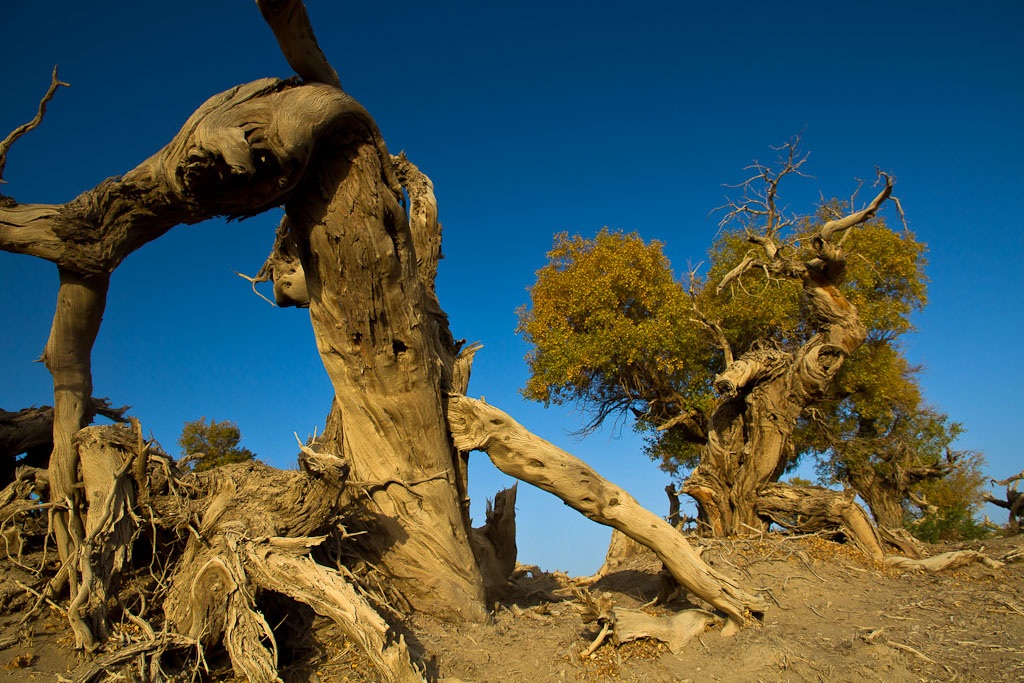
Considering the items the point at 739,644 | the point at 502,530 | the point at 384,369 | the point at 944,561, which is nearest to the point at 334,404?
the point at 384,369

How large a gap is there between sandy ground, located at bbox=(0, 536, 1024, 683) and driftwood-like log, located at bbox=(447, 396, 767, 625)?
0.84 meters

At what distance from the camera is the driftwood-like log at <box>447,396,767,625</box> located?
6.72m

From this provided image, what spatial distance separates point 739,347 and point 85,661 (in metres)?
15.3

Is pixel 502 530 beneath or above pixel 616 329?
beneath

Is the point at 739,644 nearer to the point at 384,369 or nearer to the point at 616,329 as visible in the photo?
the point at 384,369

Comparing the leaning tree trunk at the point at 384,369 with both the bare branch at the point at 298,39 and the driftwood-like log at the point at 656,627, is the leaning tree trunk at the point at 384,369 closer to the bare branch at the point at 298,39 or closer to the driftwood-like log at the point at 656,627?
the bare branch at the point at 298,39

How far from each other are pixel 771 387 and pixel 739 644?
231 inches

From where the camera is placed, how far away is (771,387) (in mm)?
10961

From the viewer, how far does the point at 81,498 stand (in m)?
5.53

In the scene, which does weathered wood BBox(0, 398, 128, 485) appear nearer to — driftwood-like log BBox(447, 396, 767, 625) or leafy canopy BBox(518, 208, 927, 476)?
driftwood-like log BBox(447, 396, 767, 625)

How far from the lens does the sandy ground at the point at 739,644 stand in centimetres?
490

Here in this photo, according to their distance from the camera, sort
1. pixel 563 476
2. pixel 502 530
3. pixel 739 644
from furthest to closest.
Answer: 1. pixel 502 530
2. pixel 563 476
3. pixel 739 644

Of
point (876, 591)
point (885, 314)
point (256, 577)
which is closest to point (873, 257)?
point (885, 314)

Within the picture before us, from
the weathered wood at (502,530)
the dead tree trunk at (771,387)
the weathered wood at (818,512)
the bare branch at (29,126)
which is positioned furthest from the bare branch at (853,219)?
the bare branch at (29,126)
